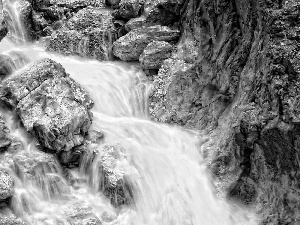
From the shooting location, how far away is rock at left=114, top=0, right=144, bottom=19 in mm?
12461

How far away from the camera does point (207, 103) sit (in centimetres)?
→ 945

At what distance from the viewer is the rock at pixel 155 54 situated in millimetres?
10812

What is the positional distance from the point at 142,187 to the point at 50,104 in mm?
2578

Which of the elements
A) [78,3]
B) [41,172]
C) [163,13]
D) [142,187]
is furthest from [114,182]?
[78,3]

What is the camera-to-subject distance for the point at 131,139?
8.77m

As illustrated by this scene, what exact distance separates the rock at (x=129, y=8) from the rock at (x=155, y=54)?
2010mm

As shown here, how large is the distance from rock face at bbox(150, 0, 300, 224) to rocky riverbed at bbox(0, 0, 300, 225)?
0.07 feet

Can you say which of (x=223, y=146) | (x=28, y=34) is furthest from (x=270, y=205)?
(x=28, y=34)

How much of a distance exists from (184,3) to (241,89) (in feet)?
14.2

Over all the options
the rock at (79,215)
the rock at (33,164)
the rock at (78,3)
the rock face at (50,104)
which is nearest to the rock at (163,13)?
the rock at (78,3)

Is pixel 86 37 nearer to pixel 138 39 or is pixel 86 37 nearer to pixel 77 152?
pixel 138 39

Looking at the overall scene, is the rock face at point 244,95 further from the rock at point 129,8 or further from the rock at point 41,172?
the rock at point 41,172

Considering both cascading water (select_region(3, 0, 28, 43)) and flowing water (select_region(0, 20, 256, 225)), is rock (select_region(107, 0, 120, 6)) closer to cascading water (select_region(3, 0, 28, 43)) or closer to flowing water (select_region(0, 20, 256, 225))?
cascading water (select_region(3, 0, 28, 43))

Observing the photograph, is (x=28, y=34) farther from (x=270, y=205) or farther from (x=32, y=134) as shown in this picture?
(x=270, y=205)
